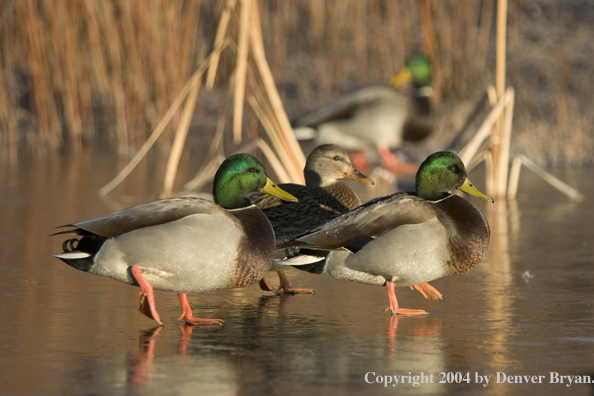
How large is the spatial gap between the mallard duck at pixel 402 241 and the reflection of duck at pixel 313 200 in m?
0.40

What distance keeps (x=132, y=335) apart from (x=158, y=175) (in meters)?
6.75

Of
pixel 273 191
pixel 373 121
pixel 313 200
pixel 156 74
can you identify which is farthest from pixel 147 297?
pixel 156 74

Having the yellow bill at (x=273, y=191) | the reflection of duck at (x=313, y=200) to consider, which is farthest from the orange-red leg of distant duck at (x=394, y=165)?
the yellow bill at (x=273, y=191)

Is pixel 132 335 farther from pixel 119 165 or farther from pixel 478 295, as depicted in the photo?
pixel 119 165

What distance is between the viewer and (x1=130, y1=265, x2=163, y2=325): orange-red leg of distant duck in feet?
14.2

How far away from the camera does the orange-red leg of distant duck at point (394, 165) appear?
1129 cm

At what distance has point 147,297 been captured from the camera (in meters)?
4.34

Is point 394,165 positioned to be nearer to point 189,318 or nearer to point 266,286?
point 266,286

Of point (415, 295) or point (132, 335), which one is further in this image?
point (415, 295)

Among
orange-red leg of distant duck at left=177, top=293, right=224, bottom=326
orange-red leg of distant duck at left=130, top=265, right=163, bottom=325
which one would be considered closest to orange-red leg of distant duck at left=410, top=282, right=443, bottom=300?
orange-red leg of distant duck at left=177, top=293, right=224, bottom=326

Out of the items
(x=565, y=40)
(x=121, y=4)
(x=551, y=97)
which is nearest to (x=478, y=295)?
(x=121, y=4)

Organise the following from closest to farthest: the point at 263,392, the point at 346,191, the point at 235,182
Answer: the point at 263,392 < the point at 235,182 < the point at 346,191

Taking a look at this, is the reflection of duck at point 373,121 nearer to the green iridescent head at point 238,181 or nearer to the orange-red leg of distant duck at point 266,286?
the orange-red leg of distant duck at point 266,286

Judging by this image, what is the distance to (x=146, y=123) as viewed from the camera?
13.5 metres
